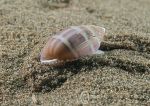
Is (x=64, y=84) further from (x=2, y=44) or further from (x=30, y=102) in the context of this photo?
(x=2, y=44)

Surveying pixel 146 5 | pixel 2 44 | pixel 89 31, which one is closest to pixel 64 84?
pixel 89 31

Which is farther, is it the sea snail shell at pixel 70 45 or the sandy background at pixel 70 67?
the sea snail shell at pixel 70 45

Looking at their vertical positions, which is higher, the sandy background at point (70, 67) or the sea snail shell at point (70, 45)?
the sea snail shell at point (70, 45)

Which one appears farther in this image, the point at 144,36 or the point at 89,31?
the point at 144,36

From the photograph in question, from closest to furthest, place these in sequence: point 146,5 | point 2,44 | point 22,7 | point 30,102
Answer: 1. point 30,102
2. point 2,44
3. point 22,7
4. point 146,5

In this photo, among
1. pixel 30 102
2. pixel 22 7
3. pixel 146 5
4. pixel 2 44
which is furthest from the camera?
pixel 146 5
